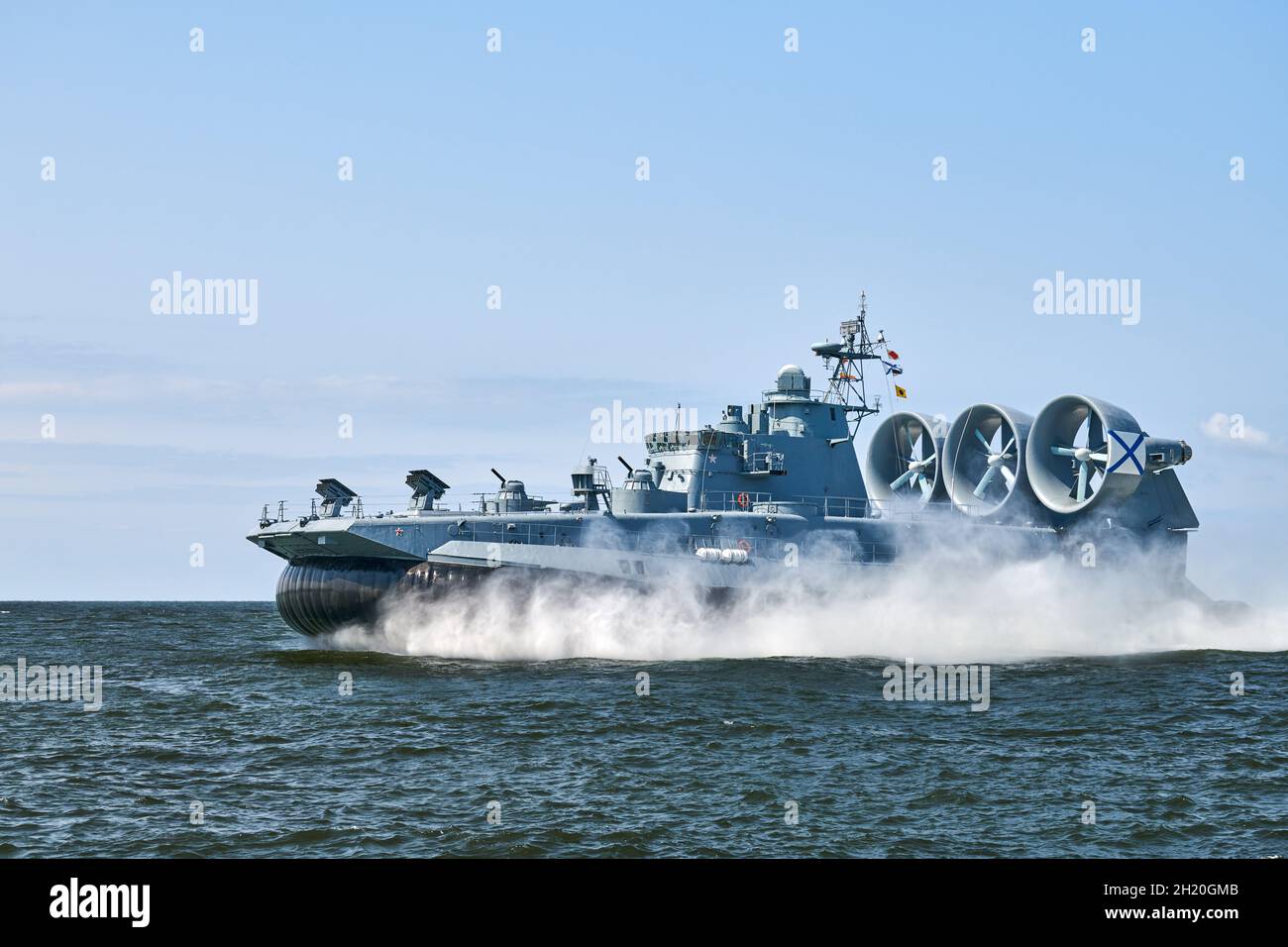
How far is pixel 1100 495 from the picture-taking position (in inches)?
1448

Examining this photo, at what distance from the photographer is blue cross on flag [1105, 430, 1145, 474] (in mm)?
35938

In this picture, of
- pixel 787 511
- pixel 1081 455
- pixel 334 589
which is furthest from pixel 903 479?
pixel 334 589

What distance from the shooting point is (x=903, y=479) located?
44031mm

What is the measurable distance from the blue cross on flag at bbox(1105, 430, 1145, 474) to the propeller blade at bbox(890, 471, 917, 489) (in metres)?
8.92

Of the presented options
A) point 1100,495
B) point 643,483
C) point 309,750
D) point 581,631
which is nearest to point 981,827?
point 309,750

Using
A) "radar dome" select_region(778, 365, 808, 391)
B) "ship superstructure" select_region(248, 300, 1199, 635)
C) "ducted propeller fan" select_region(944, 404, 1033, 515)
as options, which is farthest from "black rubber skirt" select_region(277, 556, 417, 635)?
"ducted propeller fan" select_region(944, 404, 1033, 515)

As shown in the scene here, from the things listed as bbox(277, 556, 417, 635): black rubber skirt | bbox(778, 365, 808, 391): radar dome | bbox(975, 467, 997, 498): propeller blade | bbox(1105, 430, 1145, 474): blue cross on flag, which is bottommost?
bbox(277, 556, 417, 635): black rubber skirt

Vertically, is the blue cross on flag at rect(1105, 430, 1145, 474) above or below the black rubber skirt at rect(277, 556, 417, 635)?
above

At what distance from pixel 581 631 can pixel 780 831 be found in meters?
15.7

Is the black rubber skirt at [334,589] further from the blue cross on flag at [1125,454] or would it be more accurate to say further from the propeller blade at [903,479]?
the propeller blade at [903,479]

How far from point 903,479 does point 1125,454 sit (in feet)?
31.2

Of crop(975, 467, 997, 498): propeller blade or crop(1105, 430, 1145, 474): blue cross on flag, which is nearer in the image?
crop(1105, 430, 1145, 474): blue cross on flag

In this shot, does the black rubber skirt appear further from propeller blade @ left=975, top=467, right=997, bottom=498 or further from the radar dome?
propeller blade @ left=975, top=467, right=997, bottom=498
